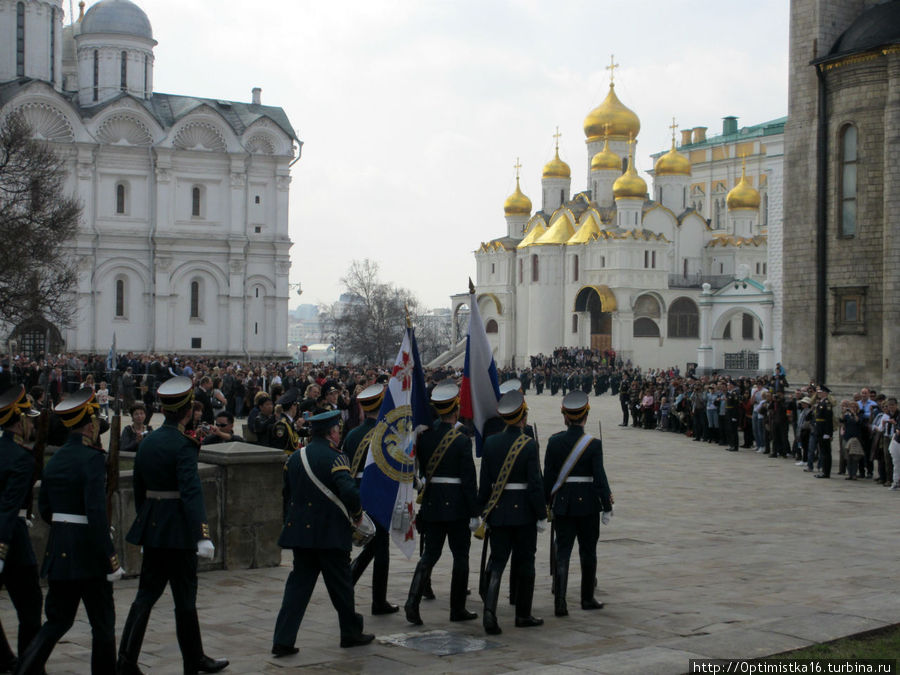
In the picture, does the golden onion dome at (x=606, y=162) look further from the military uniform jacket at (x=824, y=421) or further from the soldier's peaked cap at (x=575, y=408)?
the soldier's peaked cap at (x=575, y=408)

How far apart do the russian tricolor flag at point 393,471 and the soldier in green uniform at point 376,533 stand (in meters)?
0.12

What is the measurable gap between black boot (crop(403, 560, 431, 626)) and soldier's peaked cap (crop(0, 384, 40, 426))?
9.79 ft

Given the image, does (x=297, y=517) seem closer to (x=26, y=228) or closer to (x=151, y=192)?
(x=26, y=228)

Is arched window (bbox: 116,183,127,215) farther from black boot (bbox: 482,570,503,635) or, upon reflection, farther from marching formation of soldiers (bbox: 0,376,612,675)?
black boot (bbox: 482,570,503,635)

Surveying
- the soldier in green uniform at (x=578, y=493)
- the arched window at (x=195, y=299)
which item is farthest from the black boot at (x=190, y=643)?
the arched window at (x=195, y=299)

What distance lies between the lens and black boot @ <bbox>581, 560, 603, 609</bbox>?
8.60 metres

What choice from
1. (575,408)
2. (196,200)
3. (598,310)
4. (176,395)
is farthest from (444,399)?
(598,310)

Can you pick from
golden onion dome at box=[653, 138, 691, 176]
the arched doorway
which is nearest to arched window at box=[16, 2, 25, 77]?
the arched doorway

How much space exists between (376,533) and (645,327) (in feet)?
187

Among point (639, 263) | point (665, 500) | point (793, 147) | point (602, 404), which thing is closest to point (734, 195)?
point (639, 263)

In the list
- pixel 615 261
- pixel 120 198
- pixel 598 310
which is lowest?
pixel 598 310

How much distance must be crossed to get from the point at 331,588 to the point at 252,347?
50122mm

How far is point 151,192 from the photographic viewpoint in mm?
55531

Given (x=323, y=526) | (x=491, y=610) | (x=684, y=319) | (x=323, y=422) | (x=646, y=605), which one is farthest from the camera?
(x=684, y=319)
